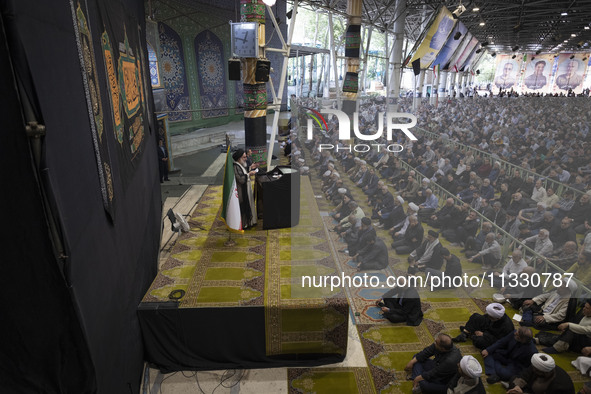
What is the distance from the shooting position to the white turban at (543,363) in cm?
312

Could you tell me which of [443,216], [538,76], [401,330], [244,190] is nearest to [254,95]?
[244,190]

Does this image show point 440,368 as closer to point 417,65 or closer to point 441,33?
point 417,65

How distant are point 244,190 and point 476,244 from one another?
4.12 metres

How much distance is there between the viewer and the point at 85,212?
83.1 inches

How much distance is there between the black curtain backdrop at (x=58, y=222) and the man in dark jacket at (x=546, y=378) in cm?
351

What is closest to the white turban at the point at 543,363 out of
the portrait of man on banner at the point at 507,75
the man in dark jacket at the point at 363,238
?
the man in dark jacket at the point at 363,238

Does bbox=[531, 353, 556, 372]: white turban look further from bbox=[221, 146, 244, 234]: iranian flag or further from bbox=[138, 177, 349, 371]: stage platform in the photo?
bbox=[221, 146, 244, 234]: iranian flag

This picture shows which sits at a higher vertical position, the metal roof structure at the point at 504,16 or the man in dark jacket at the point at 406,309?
the metal roof structure at the point at 504,16

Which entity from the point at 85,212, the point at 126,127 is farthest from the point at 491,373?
the point at 126,127

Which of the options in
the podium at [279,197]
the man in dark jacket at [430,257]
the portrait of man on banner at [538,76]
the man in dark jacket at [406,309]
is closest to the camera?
the man in dark jacket at [406,309]

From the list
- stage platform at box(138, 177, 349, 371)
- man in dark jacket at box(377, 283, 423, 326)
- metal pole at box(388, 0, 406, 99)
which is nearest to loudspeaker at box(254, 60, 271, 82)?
stage platform at box(138, 177, 349, 371)

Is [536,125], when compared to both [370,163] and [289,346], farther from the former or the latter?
[289,346]

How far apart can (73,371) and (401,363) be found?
3.19 meters

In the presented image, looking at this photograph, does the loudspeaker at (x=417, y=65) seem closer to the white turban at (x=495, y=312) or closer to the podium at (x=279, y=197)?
the podium at (x=279, y=197)
